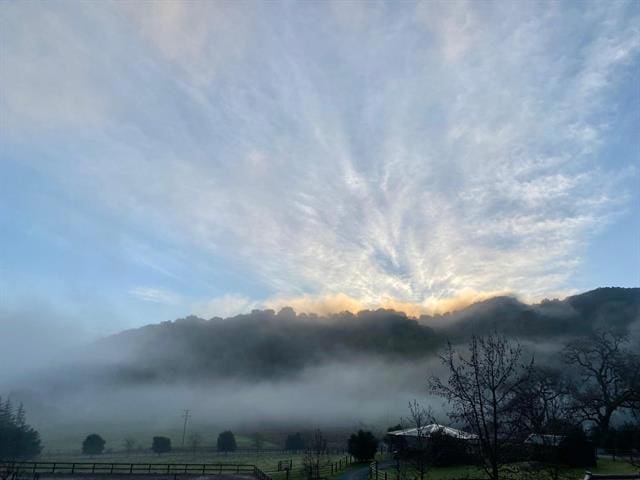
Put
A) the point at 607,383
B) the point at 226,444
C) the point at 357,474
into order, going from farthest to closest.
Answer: the point at 226,444 → the point at 607,383 → the point at 357,474

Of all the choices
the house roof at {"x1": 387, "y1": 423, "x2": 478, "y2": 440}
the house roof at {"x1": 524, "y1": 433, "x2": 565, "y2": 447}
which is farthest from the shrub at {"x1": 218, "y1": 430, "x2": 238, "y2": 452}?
the house roof at {"x1": 524, "y1": 433, "x2": 565, "y2": 447}

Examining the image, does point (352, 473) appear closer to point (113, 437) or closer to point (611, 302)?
point (113, 437)

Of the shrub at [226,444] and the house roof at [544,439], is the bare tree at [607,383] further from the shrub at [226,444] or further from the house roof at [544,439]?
the shrub at [226,444]

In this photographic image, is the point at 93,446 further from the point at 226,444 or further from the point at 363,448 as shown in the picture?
the point at 363,448

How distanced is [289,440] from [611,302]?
514ft

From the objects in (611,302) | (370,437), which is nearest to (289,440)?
(370,437)

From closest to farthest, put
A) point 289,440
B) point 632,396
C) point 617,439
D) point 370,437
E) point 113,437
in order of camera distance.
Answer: point 632,396 < point 617,439 < point 370,437 < point 289,440 < point 113,437

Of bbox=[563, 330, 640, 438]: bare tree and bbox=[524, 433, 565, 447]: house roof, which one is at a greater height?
bbox=[563, 330, 640, 438]: bare tree

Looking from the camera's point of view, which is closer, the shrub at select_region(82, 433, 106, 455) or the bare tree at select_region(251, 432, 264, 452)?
the shrub at select_region(82, 433, 106, 455)

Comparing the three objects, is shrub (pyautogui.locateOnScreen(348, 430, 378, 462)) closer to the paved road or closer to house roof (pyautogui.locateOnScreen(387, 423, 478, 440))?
house roof (pyautogui.locateOnScreen(387, 423, 478, 440))

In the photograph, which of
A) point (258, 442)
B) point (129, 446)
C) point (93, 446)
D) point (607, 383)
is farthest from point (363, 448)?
point (129, 446)

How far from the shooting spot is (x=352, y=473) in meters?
57.2

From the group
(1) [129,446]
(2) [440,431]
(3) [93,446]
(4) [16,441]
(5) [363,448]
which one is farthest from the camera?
(1) [129,446]

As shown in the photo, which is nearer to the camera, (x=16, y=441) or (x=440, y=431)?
(x=440, y=431)
